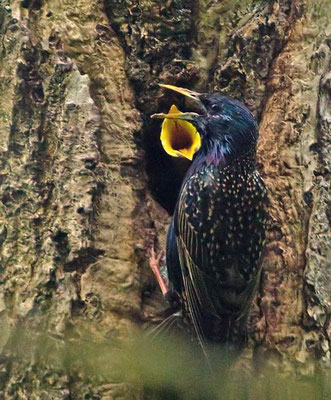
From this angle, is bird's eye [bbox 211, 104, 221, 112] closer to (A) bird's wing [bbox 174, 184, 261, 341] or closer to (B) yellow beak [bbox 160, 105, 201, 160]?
(B) yellow beak [bbox 160, 105, 201, 160]

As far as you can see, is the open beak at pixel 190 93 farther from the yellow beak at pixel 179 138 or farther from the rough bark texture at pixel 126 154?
the yellow beak at pixel 179 138

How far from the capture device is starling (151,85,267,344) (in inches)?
133

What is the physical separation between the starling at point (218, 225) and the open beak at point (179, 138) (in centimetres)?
32

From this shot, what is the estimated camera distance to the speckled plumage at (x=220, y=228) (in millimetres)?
3379

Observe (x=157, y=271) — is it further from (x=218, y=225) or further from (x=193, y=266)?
(x=218, y=225)

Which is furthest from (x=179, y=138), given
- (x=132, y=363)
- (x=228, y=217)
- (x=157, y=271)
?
(x=132, y=363)

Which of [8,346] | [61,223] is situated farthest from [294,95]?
[8,346]

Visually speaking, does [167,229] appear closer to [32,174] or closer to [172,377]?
[32,174]

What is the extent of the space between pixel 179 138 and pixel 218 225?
3.31 ft

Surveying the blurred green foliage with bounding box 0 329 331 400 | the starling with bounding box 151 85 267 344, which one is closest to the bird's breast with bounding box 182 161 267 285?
the starling with bounding box 151 85 267 344

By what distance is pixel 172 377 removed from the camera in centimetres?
158

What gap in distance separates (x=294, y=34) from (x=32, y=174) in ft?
5.38

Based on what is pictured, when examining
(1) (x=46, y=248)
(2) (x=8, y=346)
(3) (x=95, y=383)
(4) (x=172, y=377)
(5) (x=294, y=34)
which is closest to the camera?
(4) (x=172, y=377)

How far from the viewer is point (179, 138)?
4316 mm
